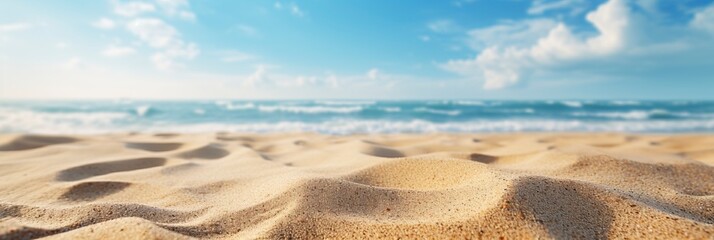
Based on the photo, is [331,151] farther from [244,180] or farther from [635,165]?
[635,165]

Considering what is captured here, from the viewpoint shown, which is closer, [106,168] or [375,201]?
[375,201]

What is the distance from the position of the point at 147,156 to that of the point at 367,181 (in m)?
2.44

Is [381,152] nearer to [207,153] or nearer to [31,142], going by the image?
[207,153]

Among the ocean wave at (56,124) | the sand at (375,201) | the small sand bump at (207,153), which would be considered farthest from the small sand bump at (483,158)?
the ocean wave at (56,124)

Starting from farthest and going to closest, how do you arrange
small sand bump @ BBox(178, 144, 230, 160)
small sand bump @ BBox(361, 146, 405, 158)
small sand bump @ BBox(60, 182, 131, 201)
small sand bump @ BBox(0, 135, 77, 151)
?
small sand bump @ BBox(0, 135, 77, 151) → small sand bump @ BBox(178, 144, 230, 160) → small sand bump @ BBox(361, 146, 405, 158) → small sand bump @ BBox(60, 182, 131, 201)

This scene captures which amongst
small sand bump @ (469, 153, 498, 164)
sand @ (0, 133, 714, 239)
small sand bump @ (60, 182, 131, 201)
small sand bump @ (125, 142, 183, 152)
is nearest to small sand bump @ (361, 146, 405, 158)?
sand @ (0, 133, 714, 239)

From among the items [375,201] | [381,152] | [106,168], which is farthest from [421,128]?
[375,201]

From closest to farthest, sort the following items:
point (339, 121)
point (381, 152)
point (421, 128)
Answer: point (381, 152) → point (421, 128) → point (339, 121)

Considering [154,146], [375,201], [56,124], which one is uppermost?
[375,201]

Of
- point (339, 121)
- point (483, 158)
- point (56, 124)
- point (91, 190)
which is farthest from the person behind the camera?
point (339, 121)

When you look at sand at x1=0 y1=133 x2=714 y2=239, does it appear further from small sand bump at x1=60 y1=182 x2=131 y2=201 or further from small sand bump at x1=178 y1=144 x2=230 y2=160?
small sand bump at x1=178 y1=144 x2=230 y2=160

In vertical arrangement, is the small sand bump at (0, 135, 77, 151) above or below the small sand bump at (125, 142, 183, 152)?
above

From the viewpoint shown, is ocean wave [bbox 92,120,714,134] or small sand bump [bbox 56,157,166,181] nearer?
small sand bump [bbox 56,157,166,181]

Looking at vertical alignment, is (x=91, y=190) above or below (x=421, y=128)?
above
